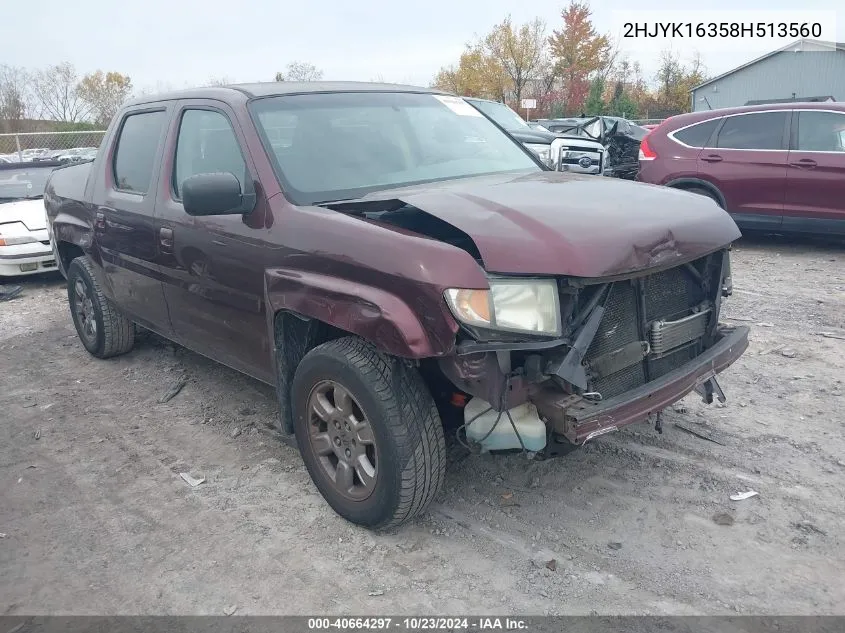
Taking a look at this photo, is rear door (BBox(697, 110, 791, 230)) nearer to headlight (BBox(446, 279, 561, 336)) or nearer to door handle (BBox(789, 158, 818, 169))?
door handle (BBox(789, 158, 818, 169))

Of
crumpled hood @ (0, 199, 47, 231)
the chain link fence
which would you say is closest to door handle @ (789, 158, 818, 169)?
crumpled hood @ (0, 199, 47, 231)

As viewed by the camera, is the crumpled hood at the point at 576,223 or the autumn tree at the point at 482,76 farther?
the autumn tree at the point at 482,76

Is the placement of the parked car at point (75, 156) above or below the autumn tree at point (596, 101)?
below

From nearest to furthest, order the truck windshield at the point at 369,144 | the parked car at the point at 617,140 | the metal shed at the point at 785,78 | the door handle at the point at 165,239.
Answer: the truck windshield at the point at 369,144 → the door handle at the point at 165,239 → the parked car at the point at 617,140 → the metal shed at the point at 785,78

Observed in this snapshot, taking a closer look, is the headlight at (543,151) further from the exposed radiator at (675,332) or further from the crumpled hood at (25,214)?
the exposed radiator at (675,332)

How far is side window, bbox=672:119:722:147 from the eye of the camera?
9086 millimetres

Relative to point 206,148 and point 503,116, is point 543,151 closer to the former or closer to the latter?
point 503,116

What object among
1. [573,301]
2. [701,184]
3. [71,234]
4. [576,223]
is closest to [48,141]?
[71,234]

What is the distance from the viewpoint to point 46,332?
6723 mm

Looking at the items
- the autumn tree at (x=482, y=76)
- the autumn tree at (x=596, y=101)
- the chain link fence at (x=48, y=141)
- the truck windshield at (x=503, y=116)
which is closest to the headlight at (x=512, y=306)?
the truck windshield at (x=503, y=116)

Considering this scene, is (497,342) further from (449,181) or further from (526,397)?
(449,181)

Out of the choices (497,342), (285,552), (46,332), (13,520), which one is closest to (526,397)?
(497,342)

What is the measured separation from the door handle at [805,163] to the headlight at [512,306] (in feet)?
22.5

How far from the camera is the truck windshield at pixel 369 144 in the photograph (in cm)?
352
